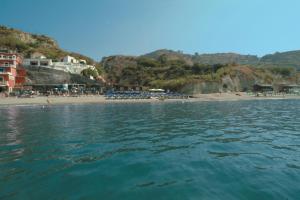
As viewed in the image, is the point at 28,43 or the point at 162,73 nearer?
the point at 28,43

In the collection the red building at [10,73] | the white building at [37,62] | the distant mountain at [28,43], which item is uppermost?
the distant mountain at [28,43]

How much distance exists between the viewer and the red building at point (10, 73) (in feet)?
207

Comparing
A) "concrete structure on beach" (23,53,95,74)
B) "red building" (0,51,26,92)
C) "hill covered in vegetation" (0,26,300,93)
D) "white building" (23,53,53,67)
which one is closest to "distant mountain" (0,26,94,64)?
"hill covered in vegetation" (0,26,300,93)

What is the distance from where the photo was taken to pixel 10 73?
6488 cm

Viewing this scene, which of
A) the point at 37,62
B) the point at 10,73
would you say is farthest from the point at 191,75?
the point at 10,73

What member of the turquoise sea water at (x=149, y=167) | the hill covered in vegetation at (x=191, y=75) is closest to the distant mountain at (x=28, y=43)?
the hill covered in vegetation at (x=191, y=75)

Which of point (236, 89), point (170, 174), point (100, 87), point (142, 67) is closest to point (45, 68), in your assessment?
point (100, 87)

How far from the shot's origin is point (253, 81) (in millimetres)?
100875

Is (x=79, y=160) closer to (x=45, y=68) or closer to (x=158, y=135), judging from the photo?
(x=158, y=135)

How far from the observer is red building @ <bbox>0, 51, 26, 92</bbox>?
63.2 m

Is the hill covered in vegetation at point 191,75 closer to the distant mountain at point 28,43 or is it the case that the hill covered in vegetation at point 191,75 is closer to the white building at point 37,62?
the distant mountain at point 28,43

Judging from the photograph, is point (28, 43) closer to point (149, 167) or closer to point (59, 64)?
point (59, 64)

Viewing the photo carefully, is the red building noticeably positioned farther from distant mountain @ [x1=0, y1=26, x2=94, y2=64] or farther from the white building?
distant mountain @ [x1=0, y1=26, x2=94, y2=64]

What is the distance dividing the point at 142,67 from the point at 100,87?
45.4 meters
